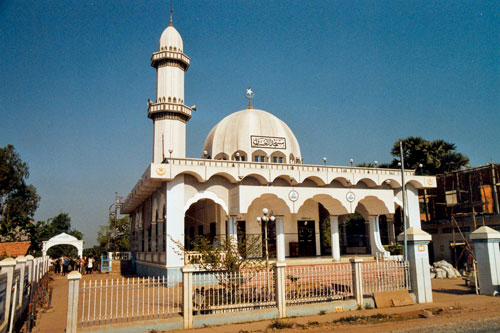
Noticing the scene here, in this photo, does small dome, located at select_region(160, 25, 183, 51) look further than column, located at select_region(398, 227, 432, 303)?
Yes

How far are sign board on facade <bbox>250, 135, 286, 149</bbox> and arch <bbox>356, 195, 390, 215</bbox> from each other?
6.34 metres

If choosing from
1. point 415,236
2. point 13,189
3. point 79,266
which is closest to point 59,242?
point 79,266

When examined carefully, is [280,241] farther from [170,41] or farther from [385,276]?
[170,41]

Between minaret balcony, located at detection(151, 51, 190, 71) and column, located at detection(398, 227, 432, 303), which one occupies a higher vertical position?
minaret balcony, located at detection(151, 51, 190, 71)

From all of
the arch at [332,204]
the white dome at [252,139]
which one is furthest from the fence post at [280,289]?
the white dome at [252,139]

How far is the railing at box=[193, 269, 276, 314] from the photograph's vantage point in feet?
33.7

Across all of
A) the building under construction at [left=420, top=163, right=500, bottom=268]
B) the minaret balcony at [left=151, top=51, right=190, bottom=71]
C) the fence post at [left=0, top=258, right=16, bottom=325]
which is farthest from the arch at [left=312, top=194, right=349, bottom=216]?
the fence post at [left=0, top=258, right=16, bottom=325]

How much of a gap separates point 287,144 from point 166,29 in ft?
35.3

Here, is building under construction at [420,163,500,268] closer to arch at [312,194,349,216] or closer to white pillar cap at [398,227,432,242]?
arch at [312,194,349,216]

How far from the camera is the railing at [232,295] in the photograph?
33.7 ft

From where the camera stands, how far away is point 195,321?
973 cm

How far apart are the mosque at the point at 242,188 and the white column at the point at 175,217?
0.15 ft

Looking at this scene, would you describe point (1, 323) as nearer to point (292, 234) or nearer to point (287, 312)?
point (287, 312)

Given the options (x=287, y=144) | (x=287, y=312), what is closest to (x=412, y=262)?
(x=287, y=312)
